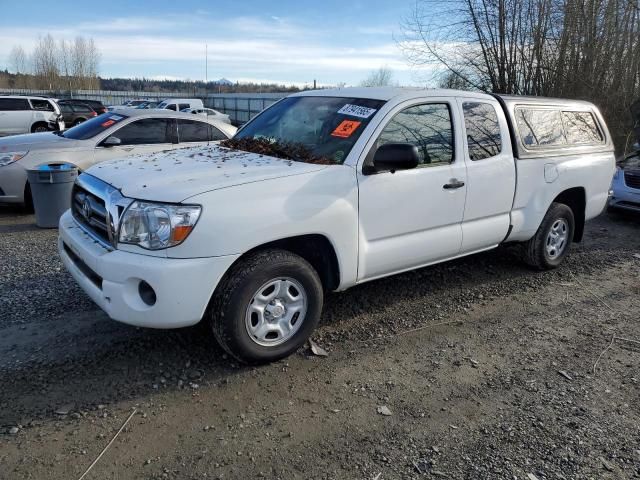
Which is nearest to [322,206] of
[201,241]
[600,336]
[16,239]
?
[201,241]

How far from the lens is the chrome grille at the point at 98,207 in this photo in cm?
314

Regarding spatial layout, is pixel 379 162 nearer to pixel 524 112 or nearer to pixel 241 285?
pixel 241 285

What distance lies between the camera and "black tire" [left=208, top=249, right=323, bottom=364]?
3.14 meters

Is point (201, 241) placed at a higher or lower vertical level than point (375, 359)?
higher

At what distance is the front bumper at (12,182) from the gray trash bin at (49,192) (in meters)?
0.57

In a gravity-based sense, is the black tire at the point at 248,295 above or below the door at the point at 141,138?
below

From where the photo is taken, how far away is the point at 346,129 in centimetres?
387

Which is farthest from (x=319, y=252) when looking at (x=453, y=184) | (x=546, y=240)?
(x=546, y=240)

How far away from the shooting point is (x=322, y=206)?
11.2 ft

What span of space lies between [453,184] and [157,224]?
2438 mm

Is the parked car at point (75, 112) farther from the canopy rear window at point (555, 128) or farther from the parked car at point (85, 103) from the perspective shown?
the canopy rear window at point (555, 128)

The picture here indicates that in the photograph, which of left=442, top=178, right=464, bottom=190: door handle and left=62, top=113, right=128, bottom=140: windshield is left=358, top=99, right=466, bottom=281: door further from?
left=62, top=113, right=128, bottom=140: windshield

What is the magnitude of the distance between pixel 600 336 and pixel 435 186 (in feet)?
6.15

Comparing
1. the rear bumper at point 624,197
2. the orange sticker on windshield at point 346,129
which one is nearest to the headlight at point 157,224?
the orange sticker on windshield at point 346,129
